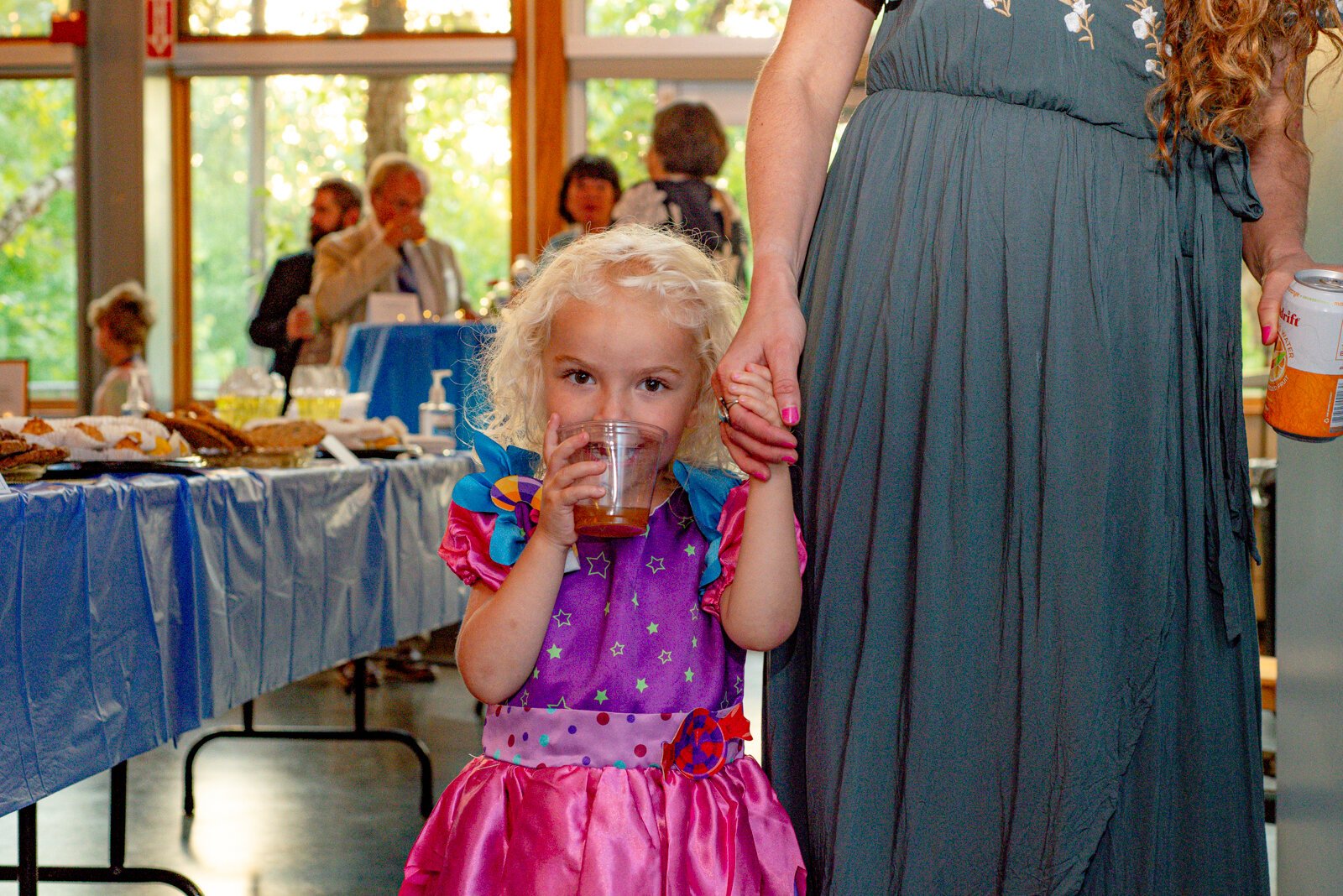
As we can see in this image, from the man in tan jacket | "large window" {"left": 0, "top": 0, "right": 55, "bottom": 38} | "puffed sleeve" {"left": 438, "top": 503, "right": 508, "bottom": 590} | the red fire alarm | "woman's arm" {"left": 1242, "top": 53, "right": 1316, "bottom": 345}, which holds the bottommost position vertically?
"puffed sleeve" {"left": 438, "top": 503, "right": 508, "bottom": 590}

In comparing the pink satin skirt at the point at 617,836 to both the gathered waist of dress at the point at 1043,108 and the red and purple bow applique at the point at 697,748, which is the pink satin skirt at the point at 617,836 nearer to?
the red and purple bow applique at the point at 697,748

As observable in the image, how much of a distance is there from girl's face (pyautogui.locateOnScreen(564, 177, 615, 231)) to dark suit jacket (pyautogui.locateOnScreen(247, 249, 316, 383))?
1.18 metres

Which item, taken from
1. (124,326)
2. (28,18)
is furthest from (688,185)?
(28,18)

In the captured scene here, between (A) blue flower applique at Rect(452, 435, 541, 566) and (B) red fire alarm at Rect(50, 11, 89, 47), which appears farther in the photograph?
(B) red fire alarm at Rect(50, 11, 89, 47)

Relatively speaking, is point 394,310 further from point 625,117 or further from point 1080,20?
point 625,117

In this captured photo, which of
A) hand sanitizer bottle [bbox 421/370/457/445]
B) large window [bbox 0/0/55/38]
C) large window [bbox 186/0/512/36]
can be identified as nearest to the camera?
hand sanitizer bottle [bbox 421/370/457/445]

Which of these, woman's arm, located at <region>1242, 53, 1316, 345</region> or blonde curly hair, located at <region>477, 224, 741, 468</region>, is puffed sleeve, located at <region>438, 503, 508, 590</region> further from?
woman's arm, located at <region>1242, 53, 1316, 345</region>

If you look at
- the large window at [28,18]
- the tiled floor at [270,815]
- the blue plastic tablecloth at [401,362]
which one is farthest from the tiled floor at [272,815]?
the large window at [28,18]

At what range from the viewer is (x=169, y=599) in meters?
1.83

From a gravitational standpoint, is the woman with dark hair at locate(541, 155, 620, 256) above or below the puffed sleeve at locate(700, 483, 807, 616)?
above

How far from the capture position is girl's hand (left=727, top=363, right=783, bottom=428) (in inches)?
43.3

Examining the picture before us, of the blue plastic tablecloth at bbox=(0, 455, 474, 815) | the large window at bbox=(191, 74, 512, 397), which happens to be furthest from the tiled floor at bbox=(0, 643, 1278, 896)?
the large window at bbox=(191, 74, 512, 397)

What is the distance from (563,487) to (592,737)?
0.30m

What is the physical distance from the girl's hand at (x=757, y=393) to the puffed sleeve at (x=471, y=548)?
40cm
